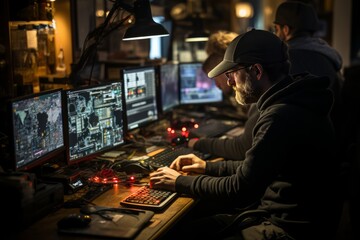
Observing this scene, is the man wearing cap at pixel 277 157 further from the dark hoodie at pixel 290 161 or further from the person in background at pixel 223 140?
the person in background at pixel 223 140

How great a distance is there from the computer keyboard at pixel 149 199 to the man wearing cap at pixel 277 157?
48 millimetres

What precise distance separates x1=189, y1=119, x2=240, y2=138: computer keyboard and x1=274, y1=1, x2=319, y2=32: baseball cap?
33.2 inches

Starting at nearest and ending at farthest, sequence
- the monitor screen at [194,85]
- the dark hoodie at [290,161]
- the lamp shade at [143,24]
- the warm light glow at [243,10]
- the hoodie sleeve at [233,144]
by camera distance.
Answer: the dark hoodie at [290,161] → the lamp shade at [143,24] → the hoodie sleeve at [233,144] → the monitor screen at [194,85] → the warm light glow at [243,10]

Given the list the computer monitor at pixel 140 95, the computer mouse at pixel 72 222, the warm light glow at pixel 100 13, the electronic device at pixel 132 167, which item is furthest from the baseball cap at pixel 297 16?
the computer mouse at pixel 72 222

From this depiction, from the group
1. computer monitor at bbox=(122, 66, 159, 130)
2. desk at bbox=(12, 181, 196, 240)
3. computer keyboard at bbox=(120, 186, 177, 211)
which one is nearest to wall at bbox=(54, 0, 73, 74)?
computer monitor at bbox=(122, 66, 159, 130)

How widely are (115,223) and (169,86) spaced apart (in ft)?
6.71

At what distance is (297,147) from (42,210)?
105 centimetres

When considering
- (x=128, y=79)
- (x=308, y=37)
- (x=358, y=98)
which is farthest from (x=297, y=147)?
(x=358, y=98)

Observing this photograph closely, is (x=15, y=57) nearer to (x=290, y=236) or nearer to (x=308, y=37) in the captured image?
(x=290, y=236)

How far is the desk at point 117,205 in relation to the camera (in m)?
1.87

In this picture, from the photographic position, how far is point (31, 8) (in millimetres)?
2709

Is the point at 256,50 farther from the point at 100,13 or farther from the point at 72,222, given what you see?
the point at 100,13

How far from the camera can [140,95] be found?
334 centimetres

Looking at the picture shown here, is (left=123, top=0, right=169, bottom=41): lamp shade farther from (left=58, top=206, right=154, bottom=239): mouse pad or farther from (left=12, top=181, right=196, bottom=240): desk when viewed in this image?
(left=58, top=206, right=154, bottom=239): mouse pad
